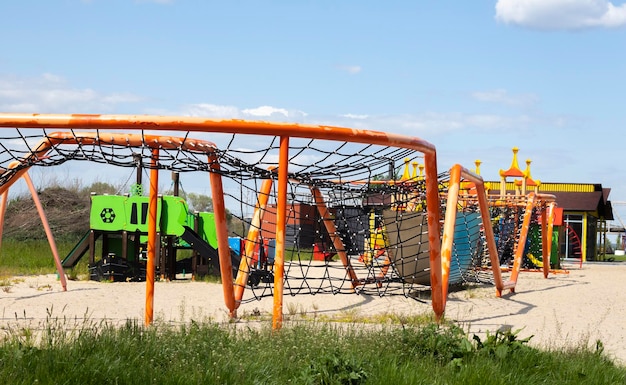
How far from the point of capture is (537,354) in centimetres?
573

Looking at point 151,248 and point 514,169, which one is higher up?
point 514,169

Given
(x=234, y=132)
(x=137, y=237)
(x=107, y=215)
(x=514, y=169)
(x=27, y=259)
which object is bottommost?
(x=27, y=259)

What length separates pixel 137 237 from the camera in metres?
13.6

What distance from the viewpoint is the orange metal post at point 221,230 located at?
779cm

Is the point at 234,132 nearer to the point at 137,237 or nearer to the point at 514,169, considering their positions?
the point at 137,237

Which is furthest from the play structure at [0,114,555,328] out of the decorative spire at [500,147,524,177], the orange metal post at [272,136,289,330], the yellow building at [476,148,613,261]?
the yellow building at [476,148,613,261]

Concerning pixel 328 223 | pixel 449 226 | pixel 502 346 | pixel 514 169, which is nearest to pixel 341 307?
pixel 328 223

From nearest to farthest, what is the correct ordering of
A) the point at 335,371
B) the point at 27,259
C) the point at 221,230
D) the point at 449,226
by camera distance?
the point at 335,371, the point at 221,230, the point at 449,226, the point at 27,259

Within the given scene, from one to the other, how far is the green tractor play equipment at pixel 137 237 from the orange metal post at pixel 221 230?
5.10 meters

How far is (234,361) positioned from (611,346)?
4.03 meters

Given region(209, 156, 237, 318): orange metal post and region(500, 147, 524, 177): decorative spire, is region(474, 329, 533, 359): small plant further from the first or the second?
region(500, 147, 524, 177): decorative spire

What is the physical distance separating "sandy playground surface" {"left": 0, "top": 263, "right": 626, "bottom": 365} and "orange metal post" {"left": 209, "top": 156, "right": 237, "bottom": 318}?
0.26 m

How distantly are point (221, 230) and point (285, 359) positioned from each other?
307 centimetres

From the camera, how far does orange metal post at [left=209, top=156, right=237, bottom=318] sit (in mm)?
7793
